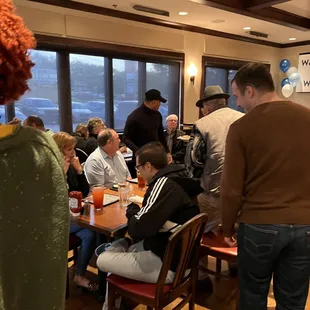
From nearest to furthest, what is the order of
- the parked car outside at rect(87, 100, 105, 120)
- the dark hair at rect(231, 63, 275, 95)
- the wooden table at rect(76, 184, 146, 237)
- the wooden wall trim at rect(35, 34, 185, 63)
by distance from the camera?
the dark hair at rect(231, 63, 275, 95) < the wooden table at rect(76, 184, 146, 237) < the wooden wall trim at rect(35, 34, 185, 63) < the parked car outside at rect(87, 100, 105, 120)

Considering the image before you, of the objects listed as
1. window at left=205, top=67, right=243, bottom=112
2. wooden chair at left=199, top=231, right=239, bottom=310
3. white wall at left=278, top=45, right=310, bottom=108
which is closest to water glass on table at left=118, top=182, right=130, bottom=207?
wooden chair at left=199, top=231, right=239, bottom=310

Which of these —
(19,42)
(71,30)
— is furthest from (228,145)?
(71,30)

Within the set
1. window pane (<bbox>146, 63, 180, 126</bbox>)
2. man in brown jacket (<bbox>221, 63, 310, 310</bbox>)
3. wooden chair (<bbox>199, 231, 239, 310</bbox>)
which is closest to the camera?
man in brown jacket (<bbox>221, 63, 310, 310</bbox>)

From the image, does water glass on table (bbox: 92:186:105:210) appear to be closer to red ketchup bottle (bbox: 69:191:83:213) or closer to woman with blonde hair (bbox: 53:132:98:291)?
red ketchup bottle (bbox: 69:191:83:213)

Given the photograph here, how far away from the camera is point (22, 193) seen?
52cm

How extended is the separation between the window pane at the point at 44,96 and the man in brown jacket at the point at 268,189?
346 centimetres

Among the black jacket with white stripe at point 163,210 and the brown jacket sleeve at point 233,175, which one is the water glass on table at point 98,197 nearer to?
the black jacket with white stripe at point 163,210

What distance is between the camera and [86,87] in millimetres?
4977

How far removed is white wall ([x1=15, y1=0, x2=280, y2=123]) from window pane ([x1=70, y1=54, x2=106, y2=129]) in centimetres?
41

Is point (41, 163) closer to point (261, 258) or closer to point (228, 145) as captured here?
point (228, 145)

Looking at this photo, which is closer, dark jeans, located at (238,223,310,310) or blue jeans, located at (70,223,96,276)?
dark jeans, located at (238,223,310,310)

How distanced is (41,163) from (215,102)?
2.09 meters

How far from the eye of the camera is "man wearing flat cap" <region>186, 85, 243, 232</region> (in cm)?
228

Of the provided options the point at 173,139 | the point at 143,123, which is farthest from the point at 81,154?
the point at 173,139
